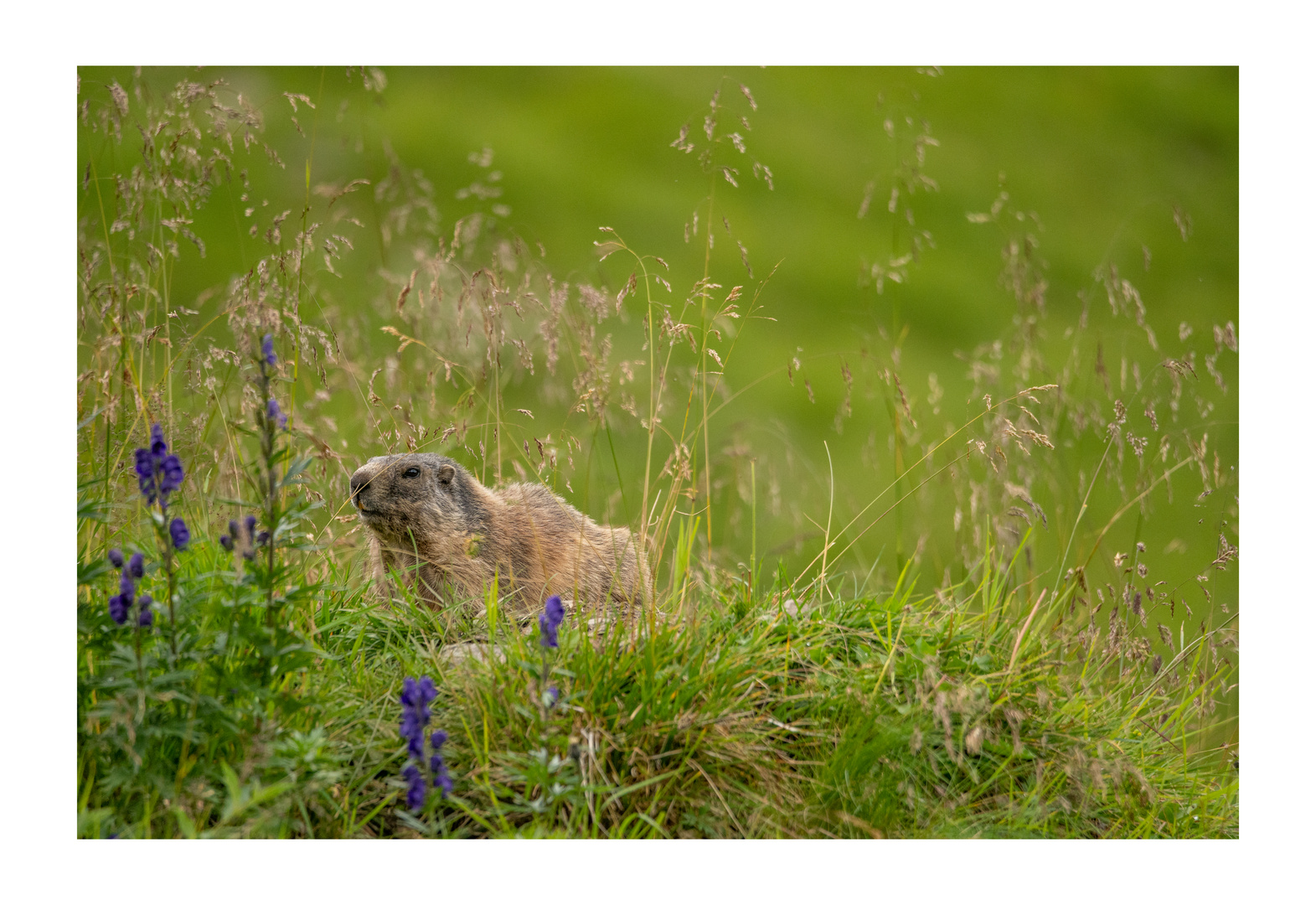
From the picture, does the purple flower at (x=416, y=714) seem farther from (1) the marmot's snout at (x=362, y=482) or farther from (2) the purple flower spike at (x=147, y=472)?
(1) the marmot's snout at (x=362, y=482)

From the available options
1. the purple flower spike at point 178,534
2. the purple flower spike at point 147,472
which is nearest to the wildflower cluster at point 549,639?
the purple flower spike at point 178,534

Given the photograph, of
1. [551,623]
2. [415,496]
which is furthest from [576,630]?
[415,496]

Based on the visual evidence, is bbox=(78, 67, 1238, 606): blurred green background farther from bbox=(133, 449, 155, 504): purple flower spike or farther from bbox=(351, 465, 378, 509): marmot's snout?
bbox=(133, 449, 155, 504): purple flower spike

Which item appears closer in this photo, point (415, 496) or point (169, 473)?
point (169, 473)

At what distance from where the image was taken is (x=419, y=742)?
2742 millimetres

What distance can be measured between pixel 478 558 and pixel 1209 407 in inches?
127

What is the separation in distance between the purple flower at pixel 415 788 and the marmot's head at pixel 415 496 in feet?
6.39

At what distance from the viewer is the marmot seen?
4.69m

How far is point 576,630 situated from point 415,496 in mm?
1815

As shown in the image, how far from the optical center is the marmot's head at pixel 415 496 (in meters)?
4.80

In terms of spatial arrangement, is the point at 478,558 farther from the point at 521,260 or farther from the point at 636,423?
the point at 521,260

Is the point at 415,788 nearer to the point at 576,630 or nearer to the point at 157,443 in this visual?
the point at 576,630

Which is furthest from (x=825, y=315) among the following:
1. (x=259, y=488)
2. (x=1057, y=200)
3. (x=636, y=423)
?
(x=259, y=488)

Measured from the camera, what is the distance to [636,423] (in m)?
5.08
